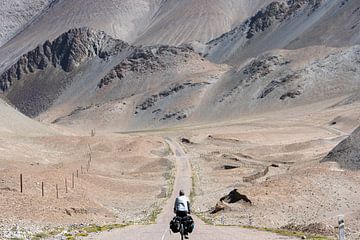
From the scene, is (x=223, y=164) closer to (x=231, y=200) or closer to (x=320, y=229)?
(x=231, y=200)

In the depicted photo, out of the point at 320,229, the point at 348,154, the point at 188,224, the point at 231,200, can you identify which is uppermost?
the point at 188,224

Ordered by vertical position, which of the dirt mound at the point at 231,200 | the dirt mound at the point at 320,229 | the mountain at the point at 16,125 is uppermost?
the dirt mound at the point at 320,229

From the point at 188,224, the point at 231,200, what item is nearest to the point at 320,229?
the point at 188,224

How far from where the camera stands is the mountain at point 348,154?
4109 cm

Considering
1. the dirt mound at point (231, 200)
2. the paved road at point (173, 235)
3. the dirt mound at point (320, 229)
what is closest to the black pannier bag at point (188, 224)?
the paved road at point (173, 235)

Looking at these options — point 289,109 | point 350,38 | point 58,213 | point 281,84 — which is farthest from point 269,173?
point 350,38

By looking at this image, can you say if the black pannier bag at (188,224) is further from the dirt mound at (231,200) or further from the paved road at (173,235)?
the dirt mound at (231,200)

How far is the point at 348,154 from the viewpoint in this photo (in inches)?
1676

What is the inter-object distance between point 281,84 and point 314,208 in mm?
140370

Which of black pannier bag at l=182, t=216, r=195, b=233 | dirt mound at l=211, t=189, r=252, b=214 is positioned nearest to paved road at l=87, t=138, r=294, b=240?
black pannier bag at l=182, t=216, r=195, b=233

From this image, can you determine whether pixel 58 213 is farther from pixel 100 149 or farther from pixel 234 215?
pixel 100 149

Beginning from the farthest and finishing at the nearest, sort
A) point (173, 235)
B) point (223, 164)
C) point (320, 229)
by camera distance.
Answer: point (223, 164), point (320, 229), point (173, 235)

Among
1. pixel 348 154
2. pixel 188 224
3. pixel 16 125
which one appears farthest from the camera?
pixel 16 125

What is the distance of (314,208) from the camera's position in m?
31.9
